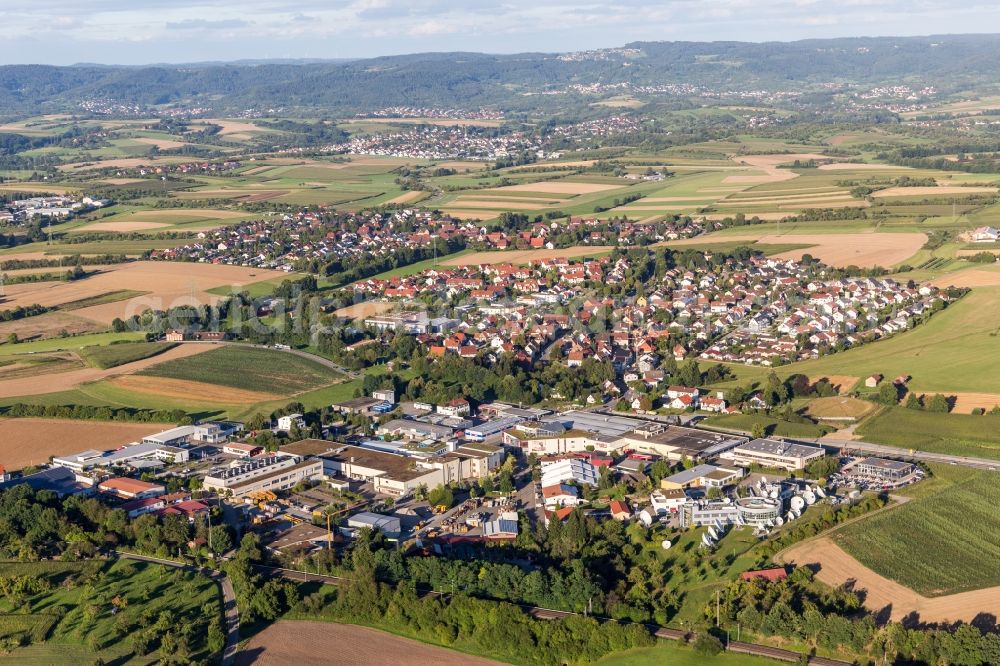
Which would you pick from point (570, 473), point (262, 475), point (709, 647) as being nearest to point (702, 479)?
point (570, 473)

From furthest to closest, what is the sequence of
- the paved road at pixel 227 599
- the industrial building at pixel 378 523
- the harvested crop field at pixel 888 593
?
the industrial building at pixel 378 523, the harvested crop field at pixel 888 593, the paved road at pixel 227 599

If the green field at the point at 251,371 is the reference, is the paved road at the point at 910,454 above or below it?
below

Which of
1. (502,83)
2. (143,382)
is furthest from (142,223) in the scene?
(502,83)

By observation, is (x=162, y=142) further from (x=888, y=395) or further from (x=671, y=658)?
(x=671, y=658)

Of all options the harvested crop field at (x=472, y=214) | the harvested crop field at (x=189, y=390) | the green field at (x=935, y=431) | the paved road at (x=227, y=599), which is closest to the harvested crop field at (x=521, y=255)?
the harvested crop field at (x=472, y=214)

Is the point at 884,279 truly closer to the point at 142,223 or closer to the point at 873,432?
the point at 873,432

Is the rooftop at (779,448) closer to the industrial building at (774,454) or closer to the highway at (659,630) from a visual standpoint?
the industrial building at (774,454)
